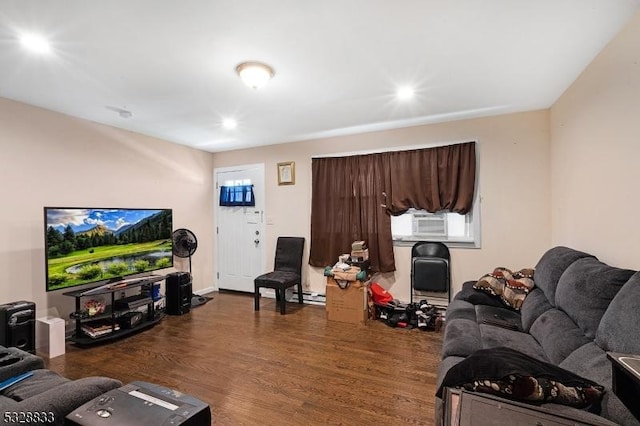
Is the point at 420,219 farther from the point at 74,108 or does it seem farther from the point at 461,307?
the point at 74,108

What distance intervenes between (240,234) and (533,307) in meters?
4.18

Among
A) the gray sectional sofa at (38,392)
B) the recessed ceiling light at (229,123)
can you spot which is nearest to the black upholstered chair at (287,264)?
the recessed ceiling light at (229,123)

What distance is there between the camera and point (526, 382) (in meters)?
1.07

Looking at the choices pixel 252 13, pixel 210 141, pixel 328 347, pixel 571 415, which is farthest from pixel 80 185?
pixel 571 415

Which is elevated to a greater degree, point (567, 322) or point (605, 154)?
point (605, 154)

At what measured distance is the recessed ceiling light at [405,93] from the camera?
2859 mm

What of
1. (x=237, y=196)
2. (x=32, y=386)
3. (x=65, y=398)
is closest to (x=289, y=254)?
(x=237, y=196)

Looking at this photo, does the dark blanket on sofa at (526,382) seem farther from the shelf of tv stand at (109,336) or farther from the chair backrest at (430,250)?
the shelf of tv stand at (109,336)

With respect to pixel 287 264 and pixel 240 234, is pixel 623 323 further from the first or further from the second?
pixel 240 234

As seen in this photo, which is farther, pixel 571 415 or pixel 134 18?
pixel 134 18

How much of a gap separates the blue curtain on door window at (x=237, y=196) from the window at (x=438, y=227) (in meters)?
2.39

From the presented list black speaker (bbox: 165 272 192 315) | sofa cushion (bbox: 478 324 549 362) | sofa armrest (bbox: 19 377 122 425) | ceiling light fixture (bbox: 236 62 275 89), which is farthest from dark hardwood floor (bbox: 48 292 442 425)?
ceiling light fixture (bbox: 236 62 275 89)

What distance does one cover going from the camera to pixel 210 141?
4.69 meters

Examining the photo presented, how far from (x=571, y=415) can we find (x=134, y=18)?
2804mm
